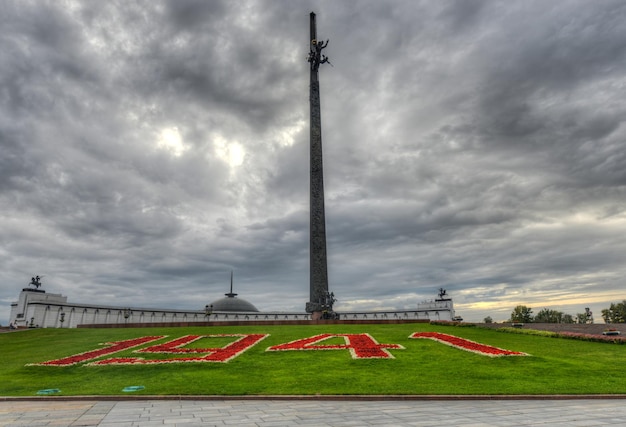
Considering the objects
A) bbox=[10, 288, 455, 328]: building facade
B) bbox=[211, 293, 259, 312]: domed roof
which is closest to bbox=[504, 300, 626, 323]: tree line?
bbox=[10, 288, 455, 328]: building facade

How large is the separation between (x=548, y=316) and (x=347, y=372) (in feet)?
317

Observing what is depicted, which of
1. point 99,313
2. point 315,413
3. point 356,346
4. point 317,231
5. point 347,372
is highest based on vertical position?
point 317,231

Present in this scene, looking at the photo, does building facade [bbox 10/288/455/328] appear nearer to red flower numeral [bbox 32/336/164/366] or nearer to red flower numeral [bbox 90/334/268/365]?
red flower numeral [bbox 32/336/164/366]

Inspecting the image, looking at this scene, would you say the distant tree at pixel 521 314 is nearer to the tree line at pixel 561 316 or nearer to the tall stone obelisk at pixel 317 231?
the tree line at pixel 561 316

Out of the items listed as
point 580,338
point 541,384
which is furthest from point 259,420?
point 580,338

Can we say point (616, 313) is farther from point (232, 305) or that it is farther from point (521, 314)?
point (232, 305)

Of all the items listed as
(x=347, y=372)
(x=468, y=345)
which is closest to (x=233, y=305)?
(x=468, y=345)

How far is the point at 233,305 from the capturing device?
3187 inches

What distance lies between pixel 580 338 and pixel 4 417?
29.6 meters

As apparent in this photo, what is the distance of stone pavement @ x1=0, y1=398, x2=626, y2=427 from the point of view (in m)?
9.26

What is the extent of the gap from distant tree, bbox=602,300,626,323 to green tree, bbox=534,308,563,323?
1132 centimetres

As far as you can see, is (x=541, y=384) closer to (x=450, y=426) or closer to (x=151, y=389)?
(x=450, y=426)

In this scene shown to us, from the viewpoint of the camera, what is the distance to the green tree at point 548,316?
91375 millimetres

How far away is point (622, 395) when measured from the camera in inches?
512
